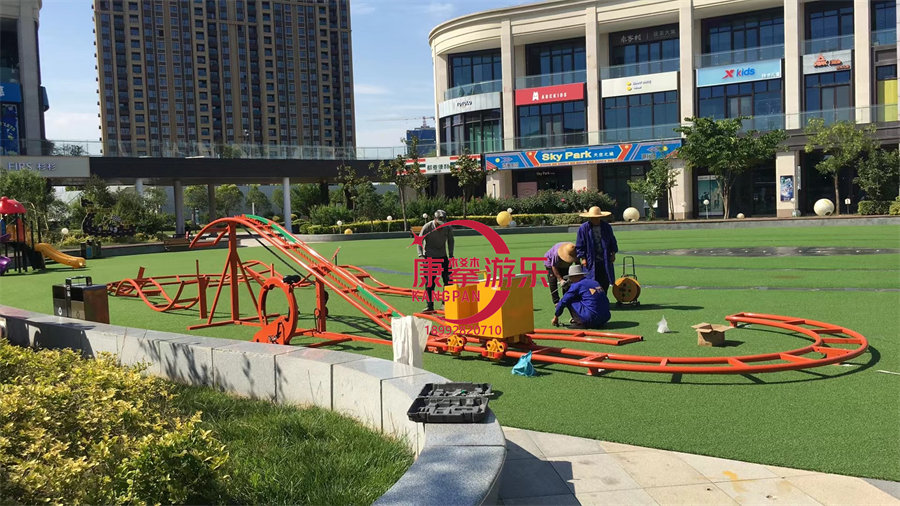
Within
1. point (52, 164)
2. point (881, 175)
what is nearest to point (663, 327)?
point (881, 175)

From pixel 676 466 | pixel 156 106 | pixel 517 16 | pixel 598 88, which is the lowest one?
pixel 676 466

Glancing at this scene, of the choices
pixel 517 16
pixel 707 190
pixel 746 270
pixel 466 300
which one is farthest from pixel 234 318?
pixel 517 16

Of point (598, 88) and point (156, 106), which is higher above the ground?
point (156, 106)

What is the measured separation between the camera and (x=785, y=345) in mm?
8766

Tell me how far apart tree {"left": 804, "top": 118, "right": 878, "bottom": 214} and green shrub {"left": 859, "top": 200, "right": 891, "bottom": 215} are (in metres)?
1.82

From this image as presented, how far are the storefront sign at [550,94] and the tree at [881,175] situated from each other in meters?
18.6

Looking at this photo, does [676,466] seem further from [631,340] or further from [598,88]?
[598,88]

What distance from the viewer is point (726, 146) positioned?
130 ft

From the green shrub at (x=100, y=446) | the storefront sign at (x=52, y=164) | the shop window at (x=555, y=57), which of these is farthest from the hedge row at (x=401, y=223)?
the green shrub at (x=100, y=446)

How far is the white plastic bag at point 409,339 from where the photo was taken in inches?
275

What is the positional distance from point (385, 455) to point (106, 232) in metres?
35.7

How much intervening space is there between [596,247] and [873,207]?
32.4 metres

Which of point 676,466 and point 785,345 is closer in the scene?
point 676,466

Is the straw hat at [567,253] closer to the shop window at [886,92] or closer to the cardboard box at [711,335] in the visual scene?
the cardboard box at [711,335]
